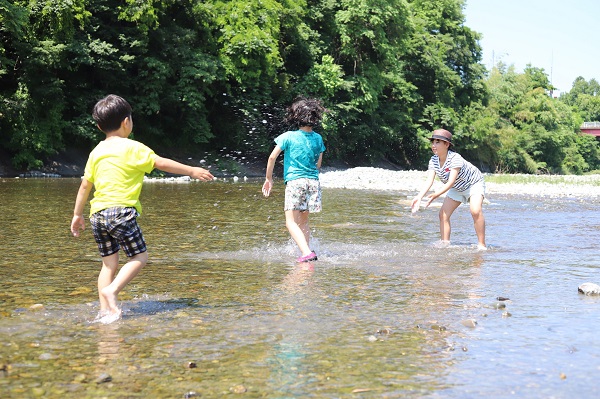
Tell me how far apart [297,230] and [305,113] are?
52.1 inches

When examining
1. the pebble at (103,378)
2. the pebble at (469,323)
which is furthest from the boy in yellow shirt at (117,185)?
the pebble at (469,323)

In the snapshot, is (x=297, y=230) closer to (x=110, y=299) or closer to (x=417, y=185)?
(x=110, y=299)

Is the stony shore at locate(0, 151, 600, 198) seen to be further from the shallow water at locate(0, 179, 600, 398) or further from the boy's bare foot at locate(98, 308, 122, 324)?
the boy's bare foot at locate(98, 308, 122, 324)

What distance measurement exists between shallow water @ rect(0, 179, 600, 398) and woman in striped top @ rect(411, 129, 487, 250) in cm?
47

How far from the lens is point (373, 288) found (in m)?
6.87

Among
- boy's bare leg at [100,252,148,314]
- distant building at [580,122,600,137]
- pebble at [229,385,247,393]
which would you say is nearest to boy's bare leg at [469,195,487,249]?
boy's bare leg at [100,252,148,314]

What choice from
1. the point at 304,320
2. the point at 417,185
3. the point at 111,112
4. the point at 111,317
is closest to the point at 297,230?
the point at 304,320

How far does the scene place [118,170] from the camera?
5.67 meters

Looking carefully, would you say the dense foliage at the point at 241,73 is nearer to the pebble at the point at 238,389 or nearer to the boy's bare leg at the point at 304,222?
the boy's bare leg at the point at 304,222

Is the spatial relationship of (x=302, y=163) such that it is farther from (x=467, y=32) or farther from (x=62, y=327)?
(x=467, y=32)

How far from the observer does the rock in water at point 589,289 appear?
6.56 m

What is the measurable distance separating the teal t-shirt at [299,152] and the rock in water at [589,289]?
340cm

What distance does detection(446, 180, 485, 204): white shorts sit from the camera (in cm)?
1053

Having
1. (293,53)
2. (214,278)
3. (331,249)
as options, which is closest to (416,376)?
(214,278)
